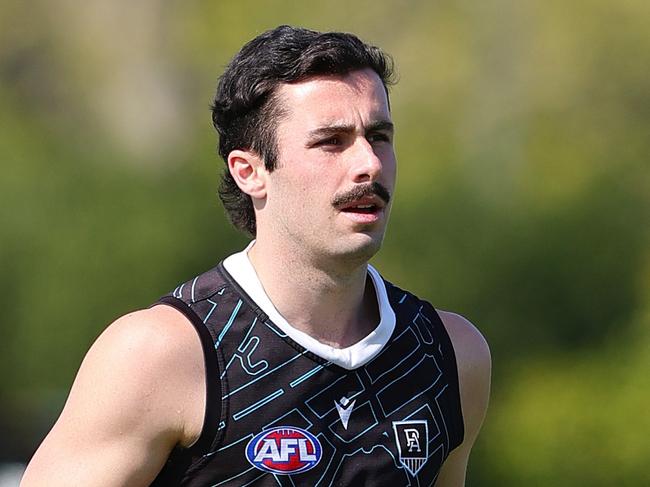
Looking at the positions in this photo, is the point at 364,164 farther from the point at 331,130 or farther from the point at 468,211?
the point at 468,211

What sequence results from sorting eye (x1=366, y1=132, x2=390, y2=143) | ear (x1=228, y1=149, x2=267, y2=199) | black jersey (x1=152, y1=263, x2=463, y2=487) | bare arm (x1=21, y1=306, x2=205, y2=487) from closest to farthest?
1. bare arm (x1=21, y1=306, x2=205, y2=487)
2. black jersey (x1=152, y1=263, x2=463, y2=487)
3. eye (x1=366, y1=132, x2=390, y2=143)
4. ear (x1=228, y1=149, x2=267, y2=199)

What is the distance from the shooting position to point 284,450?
343 centimetres

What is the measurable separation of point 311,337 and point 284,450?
0.33 m

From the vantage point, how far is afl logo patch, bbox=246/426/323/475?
3396mm

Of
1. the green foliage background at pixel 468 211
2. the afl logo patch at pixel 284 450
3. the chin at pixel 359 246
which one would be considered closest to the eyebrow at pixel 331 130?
the chin at pixel 359 246

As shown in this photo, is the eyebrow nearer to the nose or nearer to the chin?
the nose

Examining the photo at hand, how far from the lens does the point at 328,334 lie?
3.66 meters

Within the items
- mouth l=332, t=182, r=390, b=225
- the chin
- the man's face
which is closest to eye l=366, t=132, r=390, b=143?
the man's face

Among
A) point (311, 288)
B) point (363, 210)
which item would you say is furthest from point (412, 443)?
point (363, 210)

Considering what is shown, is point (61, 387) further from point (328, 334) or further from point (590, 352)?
point (328, 334)

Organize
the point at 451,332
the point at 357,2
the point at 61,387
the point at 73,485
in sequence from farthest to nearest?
the point at 357,2 < the point at 61,387 < the point at 451,332 < the point at 73,485

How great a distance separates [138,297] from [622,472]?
4.30 metres

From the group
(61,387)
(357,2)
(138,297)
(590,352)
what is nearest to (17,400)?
(61,387)

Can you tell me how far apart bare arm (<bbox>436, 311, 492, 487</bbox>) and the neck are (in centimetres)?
33
